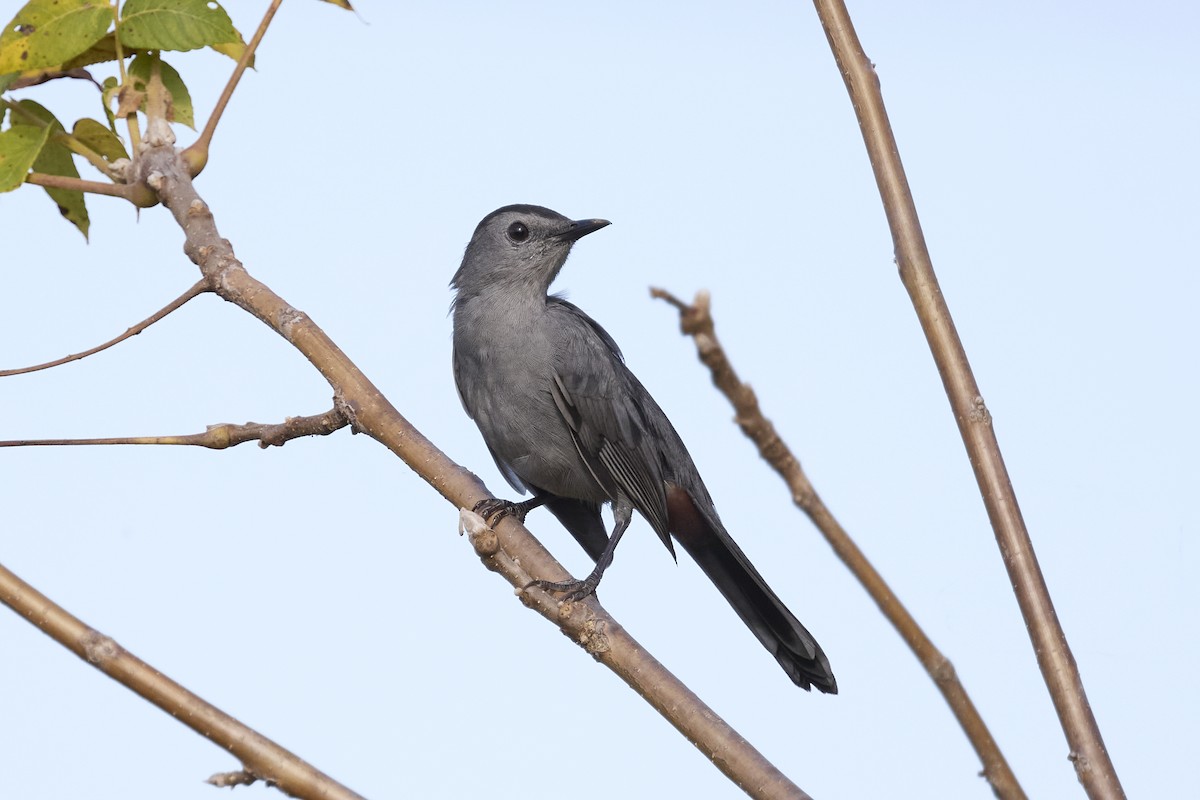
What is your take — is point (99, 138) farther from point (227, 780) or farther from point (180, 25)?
point (227, 780)

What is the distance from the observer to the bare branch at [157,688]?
191cm

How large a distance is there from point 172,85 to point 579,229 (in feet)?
8.06

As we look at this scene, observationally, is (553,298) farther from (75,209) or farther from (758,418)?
(758,418)

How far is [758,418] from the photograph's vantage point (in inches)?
47.5

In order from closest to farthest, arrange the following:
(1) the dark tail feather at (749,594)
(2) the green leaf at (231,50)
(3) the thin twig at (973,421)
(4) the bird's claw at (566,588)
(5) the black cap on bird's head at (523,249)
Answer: (3) the thin twig at (973,421)
(4) the bird's claw at (566,588)
(2) the green leaf at (231,50)
(1) the dark tail feather at (749,594)
(5) the black cap on bird's head at (523,249)

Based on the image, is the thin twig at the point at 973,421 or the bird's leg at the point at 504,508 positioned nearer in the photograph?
the thin twig at the point at 973,421

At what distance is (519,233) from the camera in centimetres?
553

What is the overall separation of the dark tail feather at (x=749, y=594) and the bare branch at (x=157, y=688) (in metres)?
2.78

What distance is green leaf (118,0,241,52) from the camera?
3.06 m

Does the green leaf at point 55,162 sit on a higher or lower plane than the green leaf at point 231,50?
lower

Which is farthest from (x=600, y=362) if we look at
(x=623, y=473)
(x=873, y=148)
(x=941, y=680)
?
(x=941, y=680)

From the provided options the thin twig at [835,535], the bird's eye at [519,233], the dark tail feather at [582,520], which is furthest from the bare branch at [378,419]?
the bird's eye at [519,233]

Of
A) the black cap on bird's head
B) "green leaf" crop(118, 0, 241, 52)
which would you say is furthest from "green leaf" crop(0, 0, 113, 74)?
→ the black cap on bird's head

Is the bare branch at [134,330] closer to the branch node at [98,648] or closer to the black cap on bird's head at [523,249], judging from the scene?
the branch node at [98,648]
